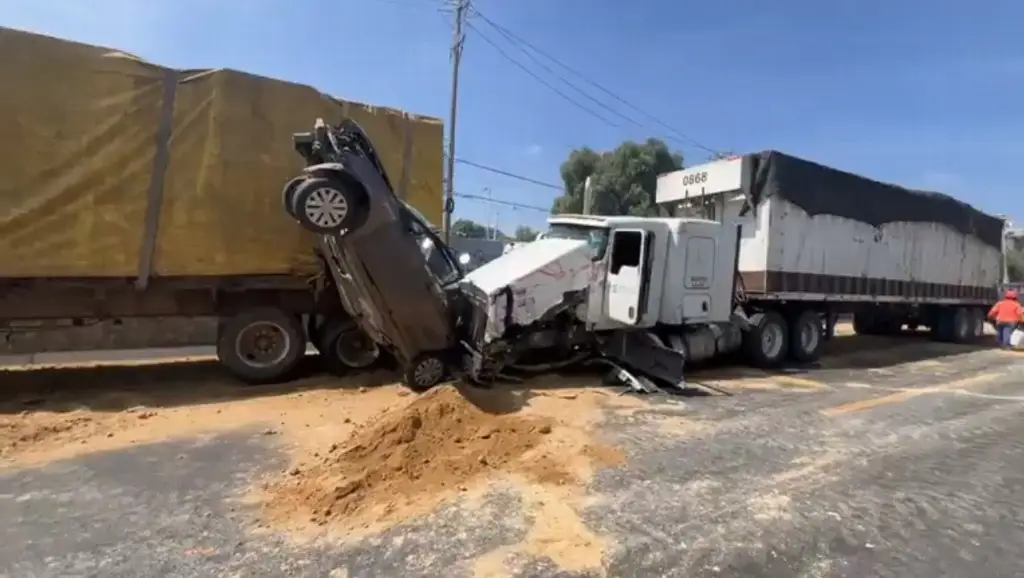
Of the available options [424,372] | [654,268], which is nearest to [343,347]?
[424,372]

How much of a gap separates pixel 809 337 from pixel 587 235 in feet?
18.2

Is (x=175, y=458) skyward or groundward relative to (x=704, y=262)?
groundward

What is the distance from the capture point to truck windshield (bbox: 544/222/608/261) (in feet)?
29.0

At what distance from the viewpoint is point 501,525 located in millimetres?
4125

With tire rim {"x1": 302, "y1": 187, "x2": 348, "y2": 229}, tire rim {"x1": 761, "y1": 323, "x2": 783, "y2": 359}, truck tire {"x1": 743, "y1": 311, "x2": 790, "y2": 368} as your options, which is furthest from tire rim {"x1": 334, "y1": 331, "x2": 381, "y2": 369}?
tire rim {"x1": 761, "y1": 323, "x2": 783, "y2": 359}

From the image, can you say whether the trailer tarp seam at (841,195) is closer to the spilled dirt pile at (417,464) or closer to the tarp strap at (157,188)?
the spilled dirt pile at (417,464)

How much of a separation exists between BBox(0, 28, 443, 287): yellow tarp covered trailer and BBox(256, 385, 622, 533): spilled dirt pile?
356cm

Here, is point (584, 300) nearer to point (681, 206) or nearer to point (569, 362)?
point (569, 362)

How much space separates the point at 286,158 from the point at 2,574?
595 cm

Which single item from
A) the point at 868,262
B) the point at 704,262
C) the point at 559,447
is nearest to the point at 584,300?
the point at 704,262

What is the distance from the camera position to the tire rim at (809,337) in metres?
11.8

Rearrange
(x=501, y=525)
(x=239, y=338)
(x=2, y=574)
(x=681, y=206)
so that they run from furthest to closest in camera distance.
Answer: (x=681, y=206) < (x=239, y=338) < (x=501, y=525) < (x=2, y=574)

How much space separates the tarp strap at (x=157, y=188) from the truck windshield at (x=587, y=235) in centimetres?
497

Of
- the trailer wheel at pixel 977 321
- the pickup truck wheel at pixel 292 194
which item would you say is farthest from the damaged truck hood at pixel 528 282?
the trailer wheel at pixel 977 321
